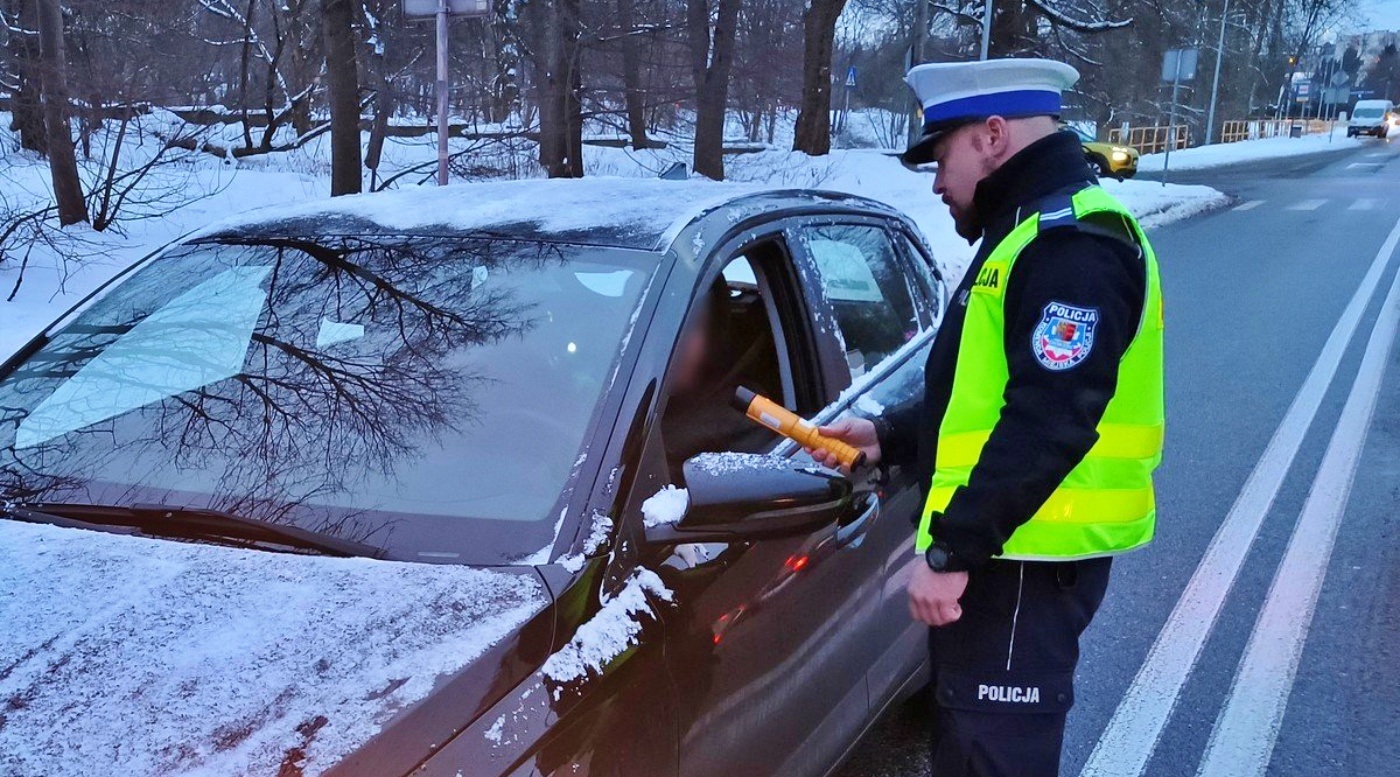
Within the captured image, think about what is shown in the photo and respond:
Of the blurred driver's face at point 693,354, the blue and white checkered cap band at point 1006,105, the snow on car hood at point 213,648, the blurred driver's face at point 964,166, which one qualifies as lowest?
the snow on car hood at point 213,648

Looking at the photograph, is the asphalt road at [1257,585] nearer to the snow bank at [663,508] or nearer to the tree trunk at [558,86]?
the snow bank at [663,508]

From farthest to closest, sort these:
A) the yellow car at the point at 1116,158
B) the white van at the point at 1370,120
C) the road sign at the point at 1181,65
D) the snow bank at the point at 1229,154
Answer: the white van at the point at 1370,120 < the snow bank at the point at 1229,154 < the yellow car at the point at 1116,158 < the road sign at the point at 1181,65

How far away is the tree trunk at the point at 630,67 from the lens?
16.3m

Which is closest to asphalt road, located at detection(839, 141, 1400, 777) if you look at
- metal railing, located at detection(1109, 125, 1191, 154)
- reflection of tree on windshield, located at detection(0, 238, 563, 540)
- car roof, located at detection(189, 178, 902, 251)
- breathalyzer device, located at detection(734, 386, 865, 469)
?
breathalyzer device, located at detection(734, 386, 865, 469)

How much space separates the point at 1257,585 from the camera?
4312 millimetres

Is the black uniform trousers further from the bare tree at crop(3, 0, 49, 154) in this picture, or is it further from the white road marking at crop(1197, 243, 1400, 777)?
the bare tree at crop(3, 0, 49, 154)

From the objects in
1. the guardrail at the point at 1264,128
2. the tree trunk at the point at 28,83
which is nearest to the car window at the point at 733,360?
the tree trunk at the point at 28,83

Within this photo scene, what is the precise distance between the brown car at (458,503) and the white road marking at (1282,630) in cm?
107

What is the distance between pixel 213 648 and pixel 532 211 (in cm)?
138

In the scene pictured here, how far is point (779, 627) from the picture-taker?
6.88 feet

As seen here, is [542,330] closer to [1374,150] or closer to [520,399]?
[520,399]

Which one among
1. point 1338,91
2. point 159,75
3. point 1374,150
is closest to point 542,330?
point 159,75

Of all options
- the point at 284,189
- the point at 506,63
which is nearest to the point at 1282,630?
the point at 284,189

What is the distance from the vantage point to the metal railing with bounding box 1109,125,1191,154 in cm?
4431
